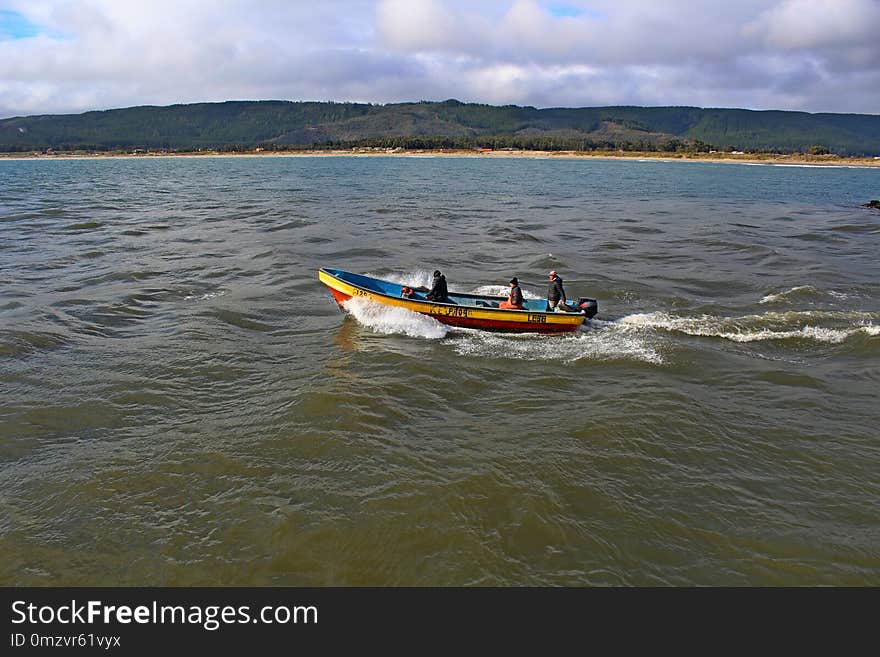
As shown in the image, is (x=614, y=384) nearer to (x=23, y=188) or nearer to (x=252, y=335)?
(x=252, y=335)

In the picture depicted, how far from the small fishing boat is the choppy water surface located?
53cm

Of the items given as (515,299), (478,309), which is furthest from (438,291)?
(515,299)

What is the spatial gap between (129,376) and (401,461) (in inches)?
346

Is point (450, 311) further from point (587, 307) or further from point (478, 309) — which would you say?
point (587, 307)

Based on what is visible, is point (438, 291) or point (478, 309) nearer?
point (478, 309)

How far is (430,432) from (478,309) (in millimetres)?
7045

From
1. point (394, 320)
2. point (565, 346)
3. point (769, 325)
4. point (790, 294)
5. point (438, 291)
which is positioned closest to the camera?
point (565, 346)

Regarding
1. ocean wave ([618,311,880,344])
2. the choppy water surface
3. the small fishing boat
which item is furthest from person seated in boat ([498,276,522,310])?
ocean wave ([618,311,880,344])

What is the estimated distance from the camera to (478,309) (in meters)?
19.4

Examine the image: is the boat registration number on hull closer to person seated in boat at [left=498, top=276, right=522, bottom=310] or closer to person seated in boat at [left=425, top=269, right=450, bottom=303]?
person seated in boat at [left=425, top=269, right=450, bottom=303]

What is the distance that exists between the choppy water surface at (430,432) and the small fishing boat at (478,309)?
0.53 metres

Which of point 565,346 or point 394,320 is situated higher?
point 394,320

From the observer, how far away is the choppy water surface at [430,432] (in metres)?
9.50
